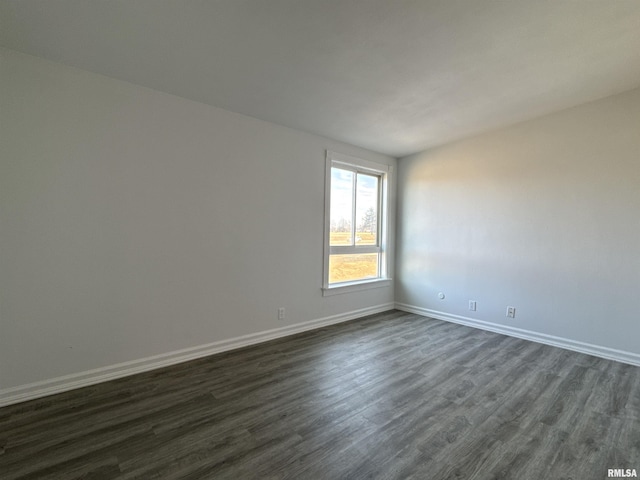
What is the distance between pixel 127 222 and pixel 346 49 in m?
2.30

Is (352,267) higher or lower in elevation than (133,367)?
higher

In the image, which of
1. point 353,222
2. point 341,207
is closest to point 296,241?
point 341,207

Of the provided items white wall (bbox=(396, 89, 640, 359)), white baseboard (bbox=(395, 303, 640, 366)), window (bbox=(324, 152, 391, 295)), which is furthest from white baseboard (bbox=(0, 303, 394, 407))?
white wall (bbox=(396, 89, 640, 359))

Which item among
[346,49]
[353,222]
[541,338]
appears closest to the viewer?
[346,49]

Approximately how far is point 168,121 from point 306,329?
2.81 metres

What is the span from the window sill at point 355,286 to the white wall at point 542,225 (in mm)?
534

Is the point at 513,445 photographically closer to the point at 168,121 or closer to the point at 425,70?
the point at 425,70

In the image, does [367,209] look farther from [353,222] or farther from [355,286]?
[355,286]

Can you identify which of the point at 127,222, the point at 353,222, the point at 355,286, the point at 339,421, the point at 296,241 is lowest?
the point at 339,421

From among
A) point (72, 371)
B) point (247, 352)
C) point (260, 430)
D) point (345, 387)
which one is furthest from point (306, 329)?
point (72, 371)

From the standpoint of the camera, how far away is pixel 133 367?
8.46ft

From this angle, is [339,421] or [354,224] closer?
[339,421]

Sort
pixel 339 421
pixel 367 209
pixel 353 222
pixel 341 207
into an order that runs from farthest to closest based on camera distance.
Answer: pixel 367 209
pixel 353 222
pixel 341 207
pixel 339 421

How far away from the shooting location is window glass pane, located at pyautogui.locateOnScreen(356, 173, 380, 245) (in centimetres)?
458
